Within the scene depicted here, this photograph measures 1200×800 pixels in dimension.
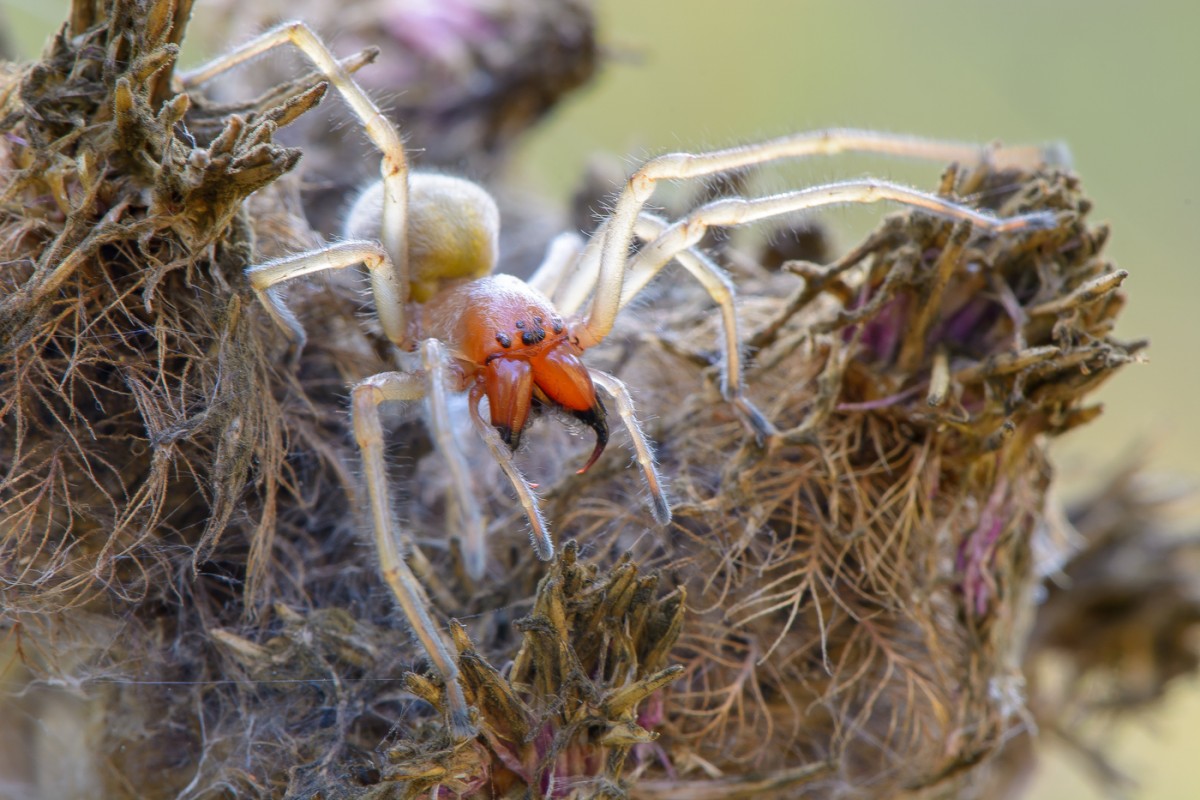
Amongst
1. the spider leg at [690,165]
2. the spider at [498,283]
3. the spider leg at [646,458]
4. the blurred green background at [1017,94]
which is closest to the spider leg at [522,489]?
the spider at [498,283]

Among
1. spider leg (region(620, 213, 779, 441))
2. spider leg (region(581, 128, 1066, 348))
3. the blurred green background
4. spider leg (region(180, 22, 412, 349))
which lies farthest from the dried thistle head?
the blurred green background

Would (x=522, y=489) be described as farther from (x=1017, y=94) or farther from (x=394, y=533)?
(x=1017, y=94)

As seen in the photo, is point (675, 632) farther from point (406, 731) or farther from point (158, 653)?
point (158, 653)

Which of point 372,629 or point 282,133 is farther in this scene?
point 282,133

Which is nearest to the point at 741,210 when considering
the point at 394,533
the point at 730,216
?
the point at 730,216

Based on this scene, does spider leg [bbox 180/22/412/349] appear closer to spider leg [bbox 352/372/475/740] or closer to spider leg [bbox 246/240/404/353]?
spider leg [bbox 246/240/404/353]

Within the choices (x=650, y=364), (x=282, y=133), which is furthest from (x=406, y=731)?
(x=282, y=133)
